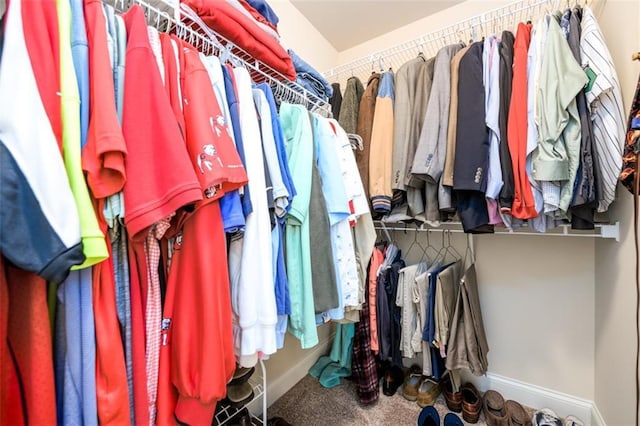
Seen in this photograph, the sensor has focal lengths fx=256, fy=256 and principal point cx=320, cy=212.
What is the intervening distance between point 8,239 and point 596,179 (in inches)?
59.1

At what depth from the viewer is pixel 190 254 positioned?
1.89 ft

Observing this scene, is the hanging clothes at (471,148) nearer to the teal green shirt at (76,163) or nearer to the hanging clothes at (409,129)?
the hanging clothes at (409,129)

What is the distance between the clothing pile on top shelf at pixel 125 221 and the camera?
14.8 inches

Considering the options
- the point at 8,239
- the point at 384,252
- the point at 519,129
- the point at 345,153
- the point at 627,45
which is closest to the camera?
the point at 8,239

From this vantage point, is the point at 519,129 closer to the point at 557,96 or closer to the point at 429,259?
the point at 557,96

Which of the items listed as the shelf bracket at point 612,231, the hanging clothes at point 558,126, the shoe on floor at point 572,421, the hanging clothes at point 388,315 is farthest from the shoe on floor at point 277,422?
the shelf bracket at point 612,231

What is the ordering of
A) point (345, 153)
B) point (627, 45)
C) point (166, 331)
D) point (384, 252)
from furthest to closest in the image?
point (384, 252), point (345, 153), point (627, 45), point (166, 331)

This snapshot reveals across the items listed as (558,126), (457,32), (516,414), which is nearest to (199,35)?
(558,126)

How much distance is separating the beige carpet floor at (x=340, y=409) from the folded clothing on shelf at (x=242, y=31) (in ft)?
5.45

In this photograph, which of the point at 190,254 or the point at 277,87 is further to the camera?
the point at 277,87

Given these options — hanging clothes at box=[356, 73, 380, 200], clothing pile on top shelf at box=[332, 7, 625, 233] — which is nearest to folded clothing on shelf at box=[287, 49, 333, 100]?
hanging clothes at box=[356, 73, 380, 200]

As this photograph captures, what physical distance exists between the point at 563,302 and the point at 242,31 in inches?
76.2

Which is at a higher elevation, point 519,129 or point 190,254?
point 519,129

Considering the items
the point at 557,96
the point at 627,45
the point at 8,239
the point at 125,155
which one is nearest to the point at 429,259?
the point at 557,96
